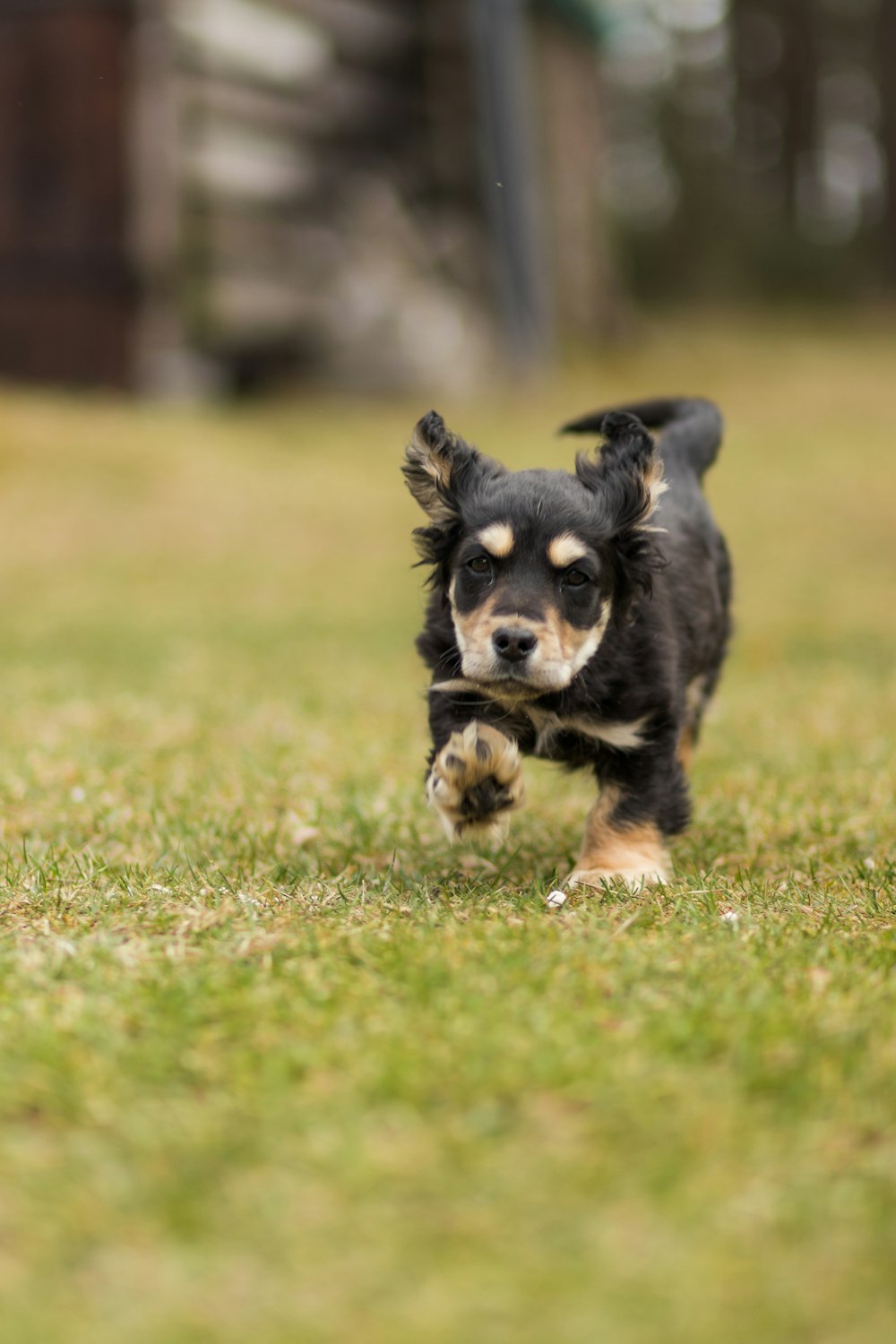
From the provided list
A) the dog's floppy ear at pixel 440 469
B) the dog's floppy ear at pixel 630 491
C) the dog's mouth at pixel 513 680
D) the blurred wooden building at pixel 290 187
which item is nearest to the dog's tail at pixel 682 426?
the dog's floppy ear at pixel 630 491

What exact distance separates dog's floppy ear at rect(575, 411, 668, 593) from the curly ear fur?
290 mm

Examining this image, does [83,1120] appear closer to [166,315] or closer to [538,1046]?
[538,1046]

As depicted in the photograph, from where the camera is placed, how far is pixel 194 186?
16.6 metres

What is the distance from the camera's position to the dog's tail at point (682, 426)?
17.7 ft

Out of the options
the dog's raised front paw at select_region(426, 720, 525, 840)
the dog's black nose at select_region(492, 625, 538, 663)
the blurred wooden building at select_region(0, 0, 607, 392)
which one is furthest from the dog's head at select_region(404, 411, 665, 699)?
the blurred wooden building at select_region(0, 0, 607, 392)

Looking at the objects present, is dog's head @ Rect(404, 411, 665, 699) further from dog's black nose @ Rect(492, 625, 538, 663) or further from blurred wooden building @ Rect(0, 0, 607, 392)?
blurred wooden building @ Rect(0, 0, 607, 392)

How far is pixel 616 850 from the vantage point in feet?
13.8

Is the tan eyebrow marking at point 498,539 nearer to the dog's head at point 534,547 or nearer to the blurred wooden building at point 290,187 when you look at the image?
the dog's head at point 534,547

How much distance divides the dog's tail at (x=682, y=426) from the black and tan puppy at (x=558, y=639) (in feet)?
3.05

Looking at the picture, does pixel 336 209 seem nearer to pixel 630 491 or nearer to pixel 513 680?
pixel 630 491

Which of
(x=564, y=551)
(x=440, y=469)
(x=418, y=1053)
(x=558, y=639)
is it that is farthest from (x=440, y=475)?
(x=418, y=1053)

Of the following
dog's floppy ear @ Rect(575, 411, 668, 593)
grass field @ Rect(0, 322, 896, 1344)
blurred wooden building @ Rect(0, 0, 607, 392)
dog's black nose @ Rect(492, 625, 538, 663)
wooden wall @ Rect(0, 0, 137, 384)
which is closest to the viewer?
grass field @ Rect(0, 322, 896, 1344)

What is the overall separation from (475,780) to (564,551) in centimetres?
63

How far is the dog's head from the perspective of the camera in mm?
3904
